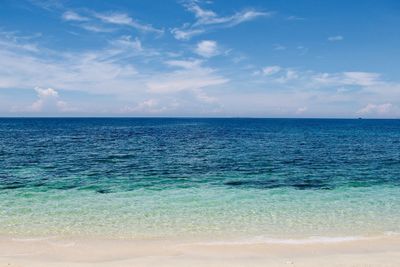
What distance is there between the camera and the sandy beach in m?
11.7

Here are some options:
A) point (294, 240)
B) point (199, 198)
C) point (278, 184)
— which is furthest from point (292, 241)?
point (278, 184)

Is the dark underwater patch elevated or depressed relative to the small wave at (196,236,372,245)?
elevated

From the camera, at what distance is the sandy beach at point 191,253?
459 inches

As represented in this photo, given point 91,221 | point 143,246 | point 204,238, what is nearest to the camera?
point 143,246

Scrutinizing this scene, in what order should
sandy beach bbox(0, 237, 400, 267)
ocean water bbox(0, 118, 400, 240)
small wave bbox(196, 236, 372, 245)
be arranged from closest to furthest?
sandy beach bbox(0, 237, 400, 267) → small wave bbox(196, 236, 372, 245) → ocean water bbox(0, 118, 400, 240)

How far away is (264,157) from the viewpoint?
41844 millimetres

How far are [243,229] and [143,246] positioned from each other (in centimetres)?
449

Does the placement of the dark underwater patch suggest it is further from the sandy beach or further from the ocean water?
the sandy beach

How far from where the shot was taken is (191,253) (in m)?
12.8

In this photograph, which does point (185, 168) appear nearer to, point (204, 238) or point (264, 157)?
point (264, 157)

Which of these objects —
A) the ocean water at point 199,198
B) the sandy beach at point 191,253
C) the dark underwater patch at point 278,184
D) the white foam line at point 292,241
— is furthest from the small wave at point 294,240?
the dark underwater patch at point 278,184

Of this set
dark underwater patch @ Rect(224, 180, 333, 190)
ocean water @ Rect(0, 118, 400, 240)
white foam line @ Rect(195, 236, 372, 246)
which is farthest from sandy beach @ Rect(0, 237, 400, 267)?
dark underwater patch @ Rect(224, 180, 333, 190)

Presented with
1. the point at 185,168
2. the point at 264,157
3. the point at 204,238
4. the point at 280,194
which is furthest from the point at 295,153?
the point at 204,238

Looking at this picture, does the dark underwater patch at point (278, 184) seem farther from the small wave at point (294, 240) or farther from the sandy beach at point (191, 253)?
the sandy beach at point (191, 253)
